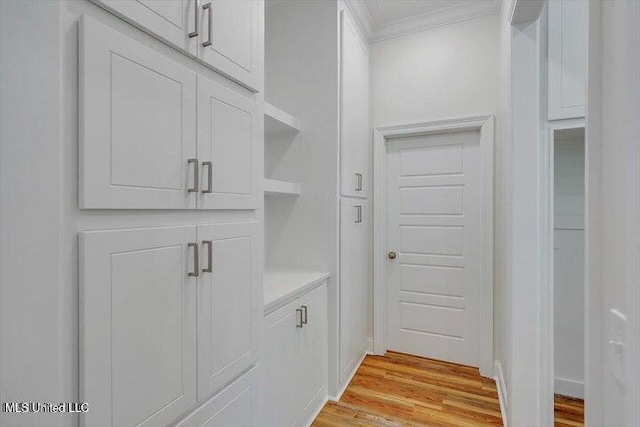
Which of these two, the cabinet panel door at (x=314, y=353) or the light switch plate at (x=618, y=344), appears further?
the cabinet panel door at (x=314, y=353)

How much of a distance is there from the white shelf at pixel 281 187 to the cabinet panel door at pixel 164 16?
889 millimetres

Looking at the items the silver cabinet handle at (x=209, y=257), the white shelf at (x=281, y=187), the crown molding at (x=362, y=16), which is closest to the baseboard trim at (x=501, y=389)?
the white shelf at (x=281, y=187)

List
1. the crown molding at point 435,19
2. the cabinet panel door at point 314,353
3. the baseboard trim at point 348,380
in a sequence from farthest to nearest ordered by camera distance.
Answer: the crown molding at point 435,19 → the baseboard trim at point 348,380 → the cabinet panel door at point 314,353

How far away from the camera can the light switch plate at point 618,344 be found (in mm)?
531

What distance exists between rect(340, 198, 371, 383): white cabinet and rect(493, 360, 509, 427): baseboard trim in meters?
1.06

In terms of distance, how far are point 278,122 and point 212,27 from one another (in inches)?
37.9

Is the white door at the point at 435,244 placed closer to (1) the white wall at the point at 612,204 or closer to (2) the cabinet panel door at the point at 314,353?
(2) the cabinet panel door at the point at 314,353

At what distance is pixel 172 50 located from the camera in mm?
968

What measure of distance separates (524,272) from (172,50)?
1.92m

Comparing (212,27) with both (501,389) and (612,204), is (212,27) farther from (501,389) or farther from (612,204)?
(501,389)

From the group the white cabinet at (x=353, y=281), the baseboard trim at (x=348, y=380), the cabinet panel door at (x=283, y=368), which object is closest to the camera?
the cabinet panel door at (x=283, y=368)

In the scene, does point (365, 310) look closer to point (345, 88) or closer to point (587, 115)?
point (345, 88)

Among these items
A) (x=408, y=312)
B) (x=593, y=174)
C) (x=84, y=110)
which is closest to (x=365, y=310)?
(x=408, y=312)

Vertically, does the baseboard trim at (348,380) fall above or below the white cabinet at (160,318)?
below
